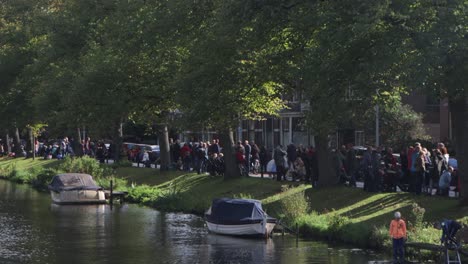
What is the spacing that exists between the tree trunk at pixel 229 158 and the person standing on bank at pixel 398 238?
72.6 ft

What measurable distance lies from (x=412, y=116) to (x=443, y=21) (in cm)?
3865

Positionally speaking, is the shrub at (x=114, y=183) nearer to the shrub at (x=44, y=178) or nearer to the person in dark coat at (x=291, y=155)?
the shrub at (x=44, y=178)

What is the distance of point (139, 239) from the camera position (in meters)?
36.0

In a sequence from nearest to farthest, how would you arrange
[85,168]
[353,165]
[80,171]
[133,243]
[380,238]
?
→ [380,238]
[133,243]
[353,165]
[80,171]
[85,168]

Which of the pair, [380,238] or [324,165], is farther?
[324,165]

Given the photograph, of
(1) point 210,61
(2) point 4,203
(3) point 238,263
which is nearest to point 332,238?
(3) point 238,263

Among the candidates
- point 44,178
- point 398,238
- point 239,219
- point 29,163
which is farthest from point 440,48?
point 29,163

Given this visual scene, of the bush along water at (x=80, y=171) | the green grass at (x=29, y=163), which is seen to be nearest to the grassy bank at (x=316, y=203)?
the bush along water at (x=80, y=171)

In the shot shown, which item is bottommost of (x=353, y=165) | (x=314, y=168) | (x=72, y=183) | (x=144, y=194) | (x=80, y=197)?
(x=80, y=197)

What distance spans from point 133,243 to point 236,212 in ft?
14.7

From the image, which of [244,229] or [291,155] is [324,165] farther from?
[244,229]

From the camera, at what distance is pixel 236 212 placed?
36562 millimetres

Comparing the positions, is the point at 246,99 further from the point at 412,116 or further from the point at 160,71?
the point at 412,116

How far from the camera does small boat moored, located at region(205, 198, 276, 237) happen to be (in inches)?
1400
